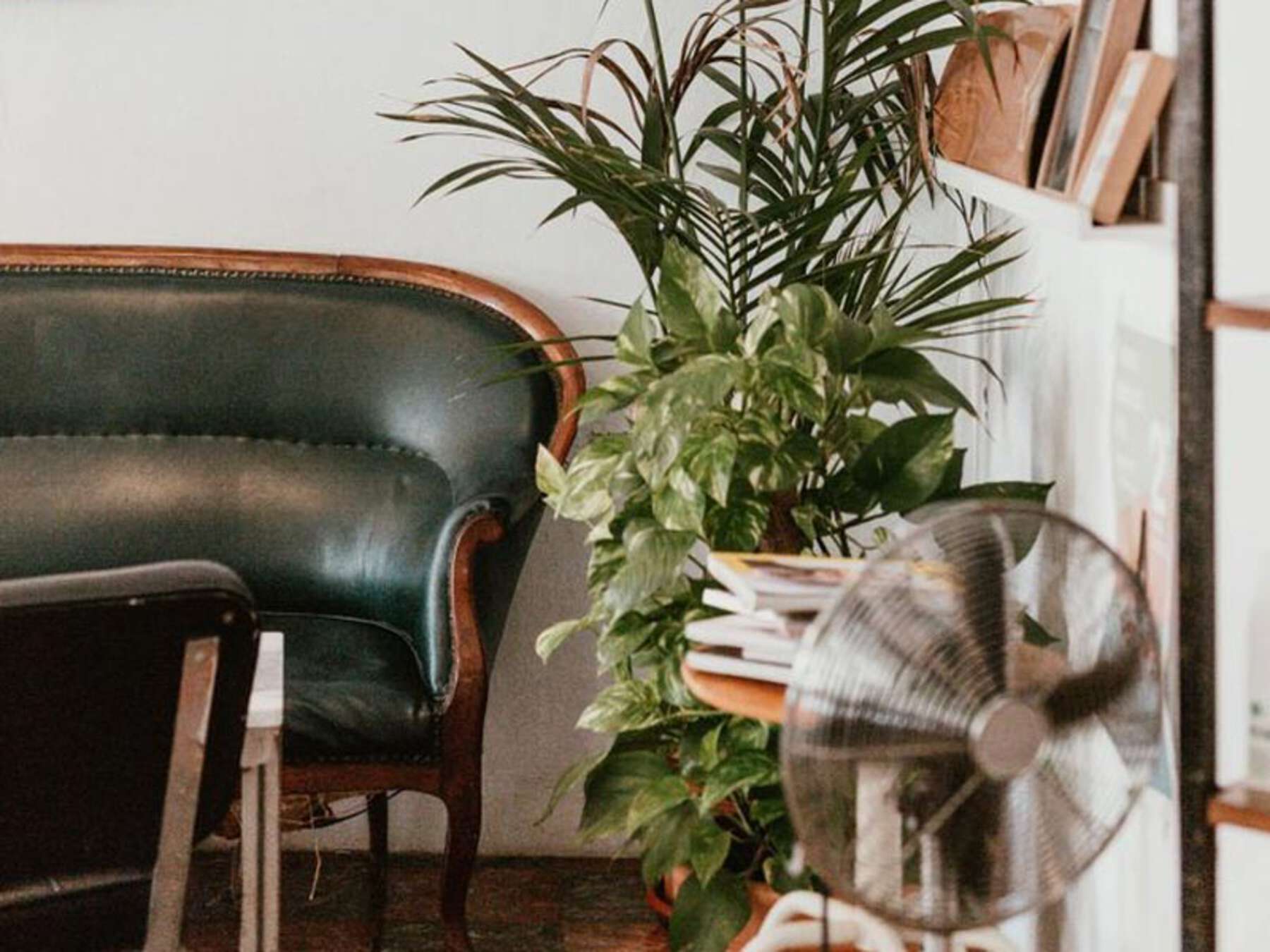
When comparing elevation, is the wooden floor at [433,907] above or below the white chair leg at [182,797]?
below

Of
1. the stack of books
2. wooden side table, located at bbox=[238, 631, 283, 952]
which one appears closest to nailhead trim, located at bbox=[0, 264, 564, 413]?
the stack of books

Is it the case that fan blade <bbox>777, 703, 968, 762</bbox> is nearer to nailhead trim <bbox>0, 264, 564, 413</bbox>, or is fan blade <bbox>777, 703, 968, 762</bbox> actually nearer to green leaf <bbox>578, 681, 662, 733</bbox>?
green leaf <bbox>578, 681, 662, 733</bbox>

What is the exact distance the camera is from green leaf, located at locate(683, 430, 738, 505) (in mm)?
2332

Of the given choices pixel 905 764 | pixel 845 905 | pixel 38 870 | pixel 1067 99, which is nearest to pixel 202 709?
pixel 38 870

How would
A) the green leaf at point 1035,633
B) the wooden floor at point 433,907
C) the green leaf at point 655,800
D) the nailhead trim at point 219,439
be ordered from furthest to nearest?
the nailhead trim at point 219,439 < the wooden floor at point 433,907 < the green leaf at point 655,800 < the green leaf at point 1035,633

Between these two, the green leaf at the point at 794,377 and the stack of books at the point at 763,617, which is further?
the green leaf at the point at 794,377

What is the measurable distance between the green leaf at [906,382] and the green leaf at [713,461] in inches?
8.0

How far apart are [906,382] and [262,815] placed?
3.29 feet

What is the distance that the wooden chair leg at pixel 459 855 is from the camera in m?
2.99

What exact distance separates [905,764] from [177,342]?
217 cm

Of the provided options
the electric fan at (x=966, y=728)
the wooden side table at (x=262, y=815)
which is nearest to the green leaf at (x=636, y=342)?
the wooden side table at (x=262, y=815)

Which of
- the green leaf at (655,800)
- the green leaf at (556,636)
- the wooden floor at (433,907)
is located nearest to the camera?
the green leaf at (655,800)

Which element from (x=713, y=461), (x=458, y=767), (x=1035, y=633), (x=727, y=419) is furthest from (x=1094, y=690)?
(x=458, y=767)

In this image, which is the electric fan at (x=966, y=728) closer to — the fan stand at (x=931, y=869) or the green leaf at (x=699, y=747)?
the fan stand at (x=931, y=869)
